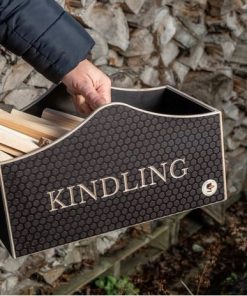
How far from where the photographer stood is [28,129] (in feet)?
5.23

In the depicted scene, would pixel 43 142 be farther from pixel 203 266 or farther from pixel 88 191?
pixel 203 266

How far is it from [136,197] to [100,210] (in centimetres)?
9

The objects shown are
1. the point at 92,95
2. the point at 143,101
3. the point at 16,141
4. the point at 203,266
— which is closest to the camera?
Result: the point at 16,141

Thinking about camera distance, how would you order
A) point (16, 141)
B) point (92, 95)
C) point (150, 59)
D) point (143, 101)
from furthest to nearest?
point (150, 59), point (143, 101), point (92, 95), point (16, 141)

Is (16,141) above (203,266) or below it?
above

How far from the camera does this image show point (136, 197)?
161cm

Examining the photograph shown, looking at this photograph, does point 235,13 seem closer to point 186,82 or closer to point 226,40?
point 226,40

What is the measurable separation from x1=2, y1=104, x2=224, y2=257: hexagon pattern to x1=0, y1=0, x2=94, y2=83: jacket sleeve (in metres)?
0.18

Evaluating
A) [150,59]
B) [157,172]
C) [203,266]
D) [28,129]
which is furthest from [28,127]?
[203,266]

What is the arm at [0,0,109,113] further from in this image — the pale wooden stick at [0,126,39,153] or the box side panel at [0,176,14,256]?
the box side panel at [0,176,14,256]

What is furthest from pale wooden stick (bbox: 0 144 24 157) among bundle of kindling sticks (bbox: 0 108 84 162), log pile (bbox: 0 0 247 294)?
log pile (bbox: 0 0 247 294)

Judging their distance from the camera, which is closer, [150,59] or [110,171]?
[110,171]

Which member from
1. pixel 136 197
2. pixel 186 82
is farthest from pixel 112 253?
pixel 136 197

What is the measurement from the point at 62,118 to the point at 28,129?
0.50ft
